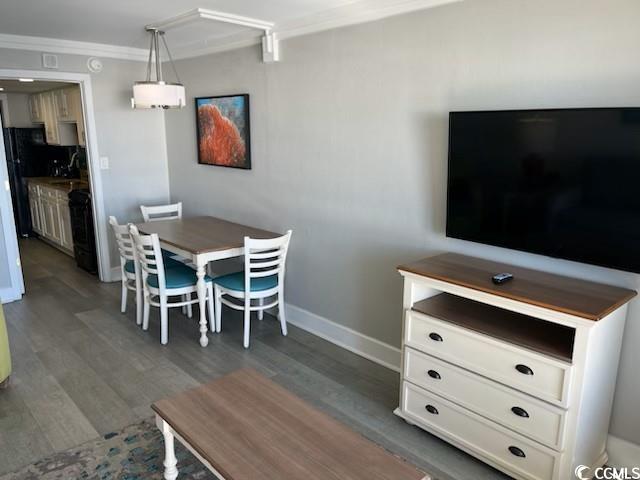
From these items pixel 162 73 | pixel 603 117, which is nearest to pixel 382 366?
pixel 603 117

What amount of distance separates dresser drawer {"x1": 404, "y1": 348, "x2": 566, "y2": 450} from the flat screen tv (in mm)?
683

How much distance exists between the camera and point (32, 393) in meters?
3.04

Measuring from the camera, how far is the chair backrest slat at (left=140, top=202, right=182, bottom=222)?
481 centimetres

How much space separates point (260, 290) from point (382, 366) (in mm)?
1048

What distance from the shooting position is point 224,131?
176 inches

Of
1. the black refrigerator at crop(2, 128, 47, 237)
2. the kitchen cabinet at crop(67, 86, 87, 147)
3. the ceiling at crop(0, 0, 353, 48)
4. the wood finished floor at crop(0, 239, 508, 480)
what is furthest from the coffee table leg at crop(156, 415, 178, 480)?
the black refrigerator at crop(2, 128, 47, 237)

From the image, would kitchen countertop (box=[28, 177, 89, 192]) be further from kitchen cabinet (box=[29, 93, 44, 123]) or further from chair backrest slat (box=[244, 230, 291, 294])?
chair backrest slat (box=[244, 230, 291, 294])

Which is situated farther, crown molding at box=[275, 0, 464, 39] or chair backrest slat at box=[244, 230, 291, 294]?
chair backrest slat at box=[244, 230, 291, 294]

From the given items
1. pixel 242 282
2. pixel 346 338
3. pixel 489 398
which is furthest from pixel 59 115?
pixel 489 398

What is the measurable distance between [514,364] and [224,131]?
3275 mm

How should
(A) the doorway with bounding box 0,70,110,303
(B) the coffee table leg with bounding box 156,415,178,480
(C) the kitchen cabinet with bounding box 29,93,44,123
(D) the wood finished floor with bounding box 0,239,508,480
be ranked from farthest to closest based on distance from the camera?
(C) the kitchen cabinet with bounding box 29,93,44,123 < (A) the doorway with bounding box 0,70,110,303 < (D) the wood finished floor with bounding box 0,239,508,480 < (B) the coffee table leg with bounding box 156,415,178,480

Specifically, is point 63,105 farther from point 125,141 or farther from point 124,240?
point 124,240

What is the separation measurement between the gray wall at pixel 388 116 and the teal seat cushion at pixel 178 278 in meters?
0.76

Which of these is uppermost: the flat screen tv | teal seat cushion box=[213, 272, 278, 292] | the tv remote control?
the flat screen tv
